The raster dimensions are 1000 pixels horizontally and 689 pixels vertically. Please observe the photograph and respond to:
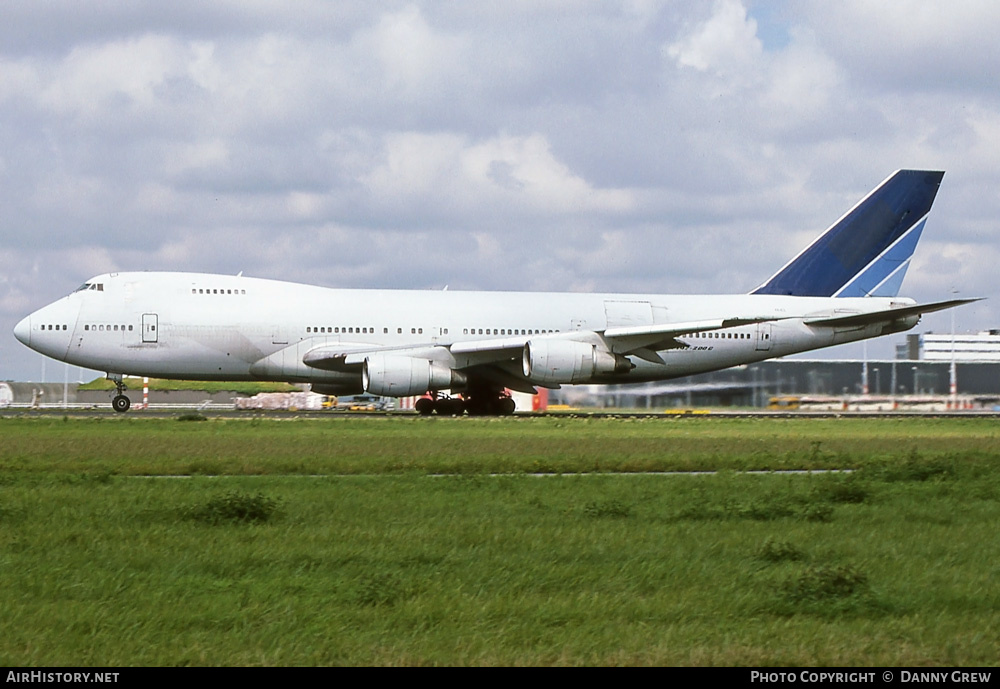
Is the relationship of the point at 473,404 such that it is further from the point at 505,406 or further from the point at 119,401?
the point at 119,401

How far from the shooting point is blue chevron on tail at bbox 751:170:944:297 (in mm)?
46312

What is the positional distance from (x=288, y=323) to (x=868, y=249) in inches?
883

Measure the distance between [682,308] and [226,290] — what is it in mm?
16293

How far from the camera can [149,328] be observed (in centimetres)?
3888

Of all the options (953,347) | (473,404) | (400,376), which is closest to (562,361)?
(473,404)

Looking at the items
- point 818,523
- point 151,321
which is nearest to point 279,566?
point 818,523

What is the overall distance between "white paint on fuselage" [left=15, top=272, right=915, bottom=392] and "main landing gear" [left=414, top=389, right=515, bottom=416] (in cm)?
192

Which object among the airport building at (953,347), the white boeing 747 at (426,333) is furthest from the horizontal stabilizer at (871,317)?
the airport building at (953,347)

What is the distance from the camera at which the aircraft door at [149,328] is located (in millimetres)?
38875

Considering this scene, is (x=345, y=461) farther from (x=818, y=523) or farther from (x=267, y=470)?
(x=818, y=523)

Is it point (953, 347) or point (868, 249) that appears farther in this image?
point (953, 347)

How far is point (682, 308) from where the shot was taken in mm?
44250

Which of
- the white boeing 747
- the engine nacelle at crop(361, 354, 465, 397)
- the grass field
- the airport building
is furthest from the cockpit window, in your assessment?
the airport building

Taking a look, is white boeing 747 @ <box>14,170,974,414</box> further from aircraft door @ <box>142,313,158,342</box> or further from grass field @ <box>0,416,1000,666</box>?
grass field @ <box>0,416,1000,666</box>
